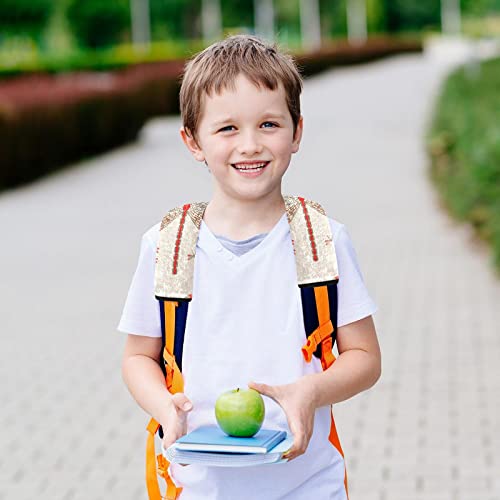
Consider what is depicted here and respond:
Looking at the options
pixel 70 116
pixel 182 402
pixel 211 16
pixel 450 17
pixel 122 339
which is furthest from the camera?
pixel 450 17

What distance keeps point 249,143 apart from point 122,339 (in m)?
5.72

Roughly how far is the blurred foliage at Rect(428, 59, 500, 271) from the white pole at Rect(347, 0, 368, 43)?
63.0 m

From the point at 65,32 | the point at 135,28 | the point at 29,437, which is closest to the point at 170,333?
the point at 29,437

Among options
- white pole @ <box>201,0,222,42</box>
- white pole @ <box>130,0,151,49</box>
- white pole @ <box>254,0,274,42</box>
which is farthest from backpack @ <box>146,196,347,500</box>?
white pole @ <box>201,0,222,42</box>

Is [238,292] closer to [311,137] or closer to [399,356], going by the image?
[399,356]

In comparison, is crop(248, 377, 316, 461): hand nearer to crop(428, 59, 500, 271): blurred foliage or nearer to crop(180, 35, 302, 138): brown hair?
crop(180, 35, 302, 138): brown hair

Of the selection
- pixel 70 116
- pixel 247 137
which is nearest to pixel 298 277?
pixel 247 137

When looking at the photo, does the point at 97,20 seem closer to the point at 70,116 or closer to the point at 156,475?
the point at 70,116

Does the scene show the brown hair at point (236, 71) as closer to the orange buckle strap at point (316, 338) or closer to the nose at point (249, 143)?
the nose at point (249, 143)

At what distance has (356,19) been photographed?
81938mm

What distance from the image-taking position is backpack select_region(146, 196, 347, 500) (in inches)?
88.4

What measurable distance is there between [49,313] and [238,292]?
670 cm

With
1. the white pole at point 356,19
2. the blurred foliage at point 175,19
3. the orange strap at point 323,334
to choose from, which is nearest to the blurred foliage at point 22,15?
the blurred foliage at point 175,19

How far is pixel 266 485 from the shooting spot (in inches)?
90.3
